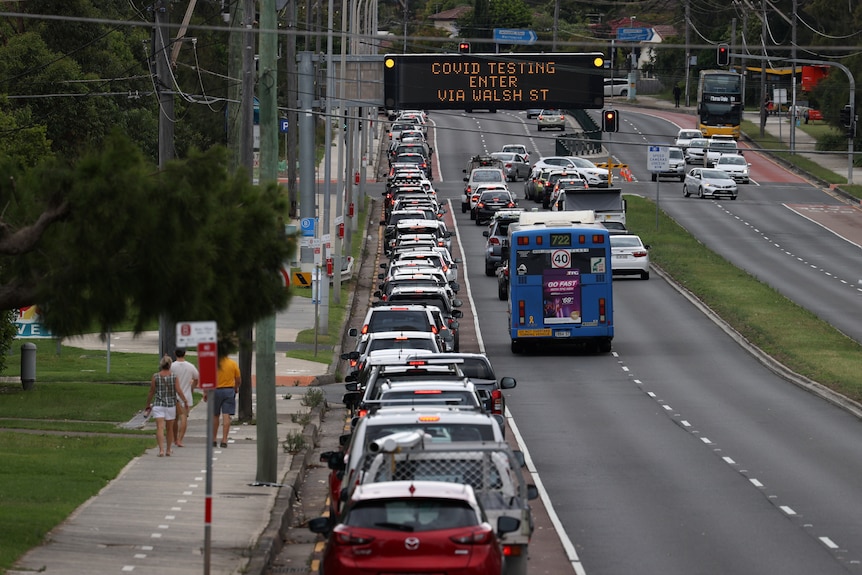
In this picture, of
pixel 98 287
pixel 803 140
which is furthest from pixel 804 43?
pixel 98 287

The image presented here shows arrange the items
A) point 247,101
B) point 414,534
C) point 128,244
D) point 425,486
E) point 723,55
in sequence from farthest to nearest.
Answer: point 723,55, point 247,101, point 128,244, point 425,486, point 414,534

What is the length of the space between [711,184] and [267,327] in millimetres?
59981

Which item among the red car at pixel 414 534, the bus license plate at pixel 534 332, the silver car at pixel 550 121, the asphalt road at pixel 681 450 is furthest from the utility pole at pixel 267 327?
the silver car at pixel 550 121

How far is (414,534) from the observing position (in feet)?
40.5

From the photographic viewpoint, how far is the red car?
12.3 m

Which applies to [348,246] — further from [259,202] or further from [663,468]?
[259,202]

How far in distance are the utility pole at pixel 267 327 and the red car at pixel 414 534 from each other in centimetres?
823

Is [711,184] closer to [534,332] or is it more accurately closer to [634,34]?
[534,332]

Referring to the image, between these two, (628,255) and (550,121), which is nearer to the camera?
(628,255)

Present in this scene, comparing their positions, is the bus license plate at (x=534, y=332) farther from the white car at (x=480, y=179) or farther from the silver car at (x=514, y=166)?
the silver car at (x=514, y=166)

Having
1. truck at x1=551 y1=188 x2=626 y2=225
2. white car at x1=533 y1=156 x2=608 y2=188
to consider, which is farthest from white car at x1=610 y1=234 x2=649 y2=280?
white car at x1=533 y1=156 x2=608 y2=188

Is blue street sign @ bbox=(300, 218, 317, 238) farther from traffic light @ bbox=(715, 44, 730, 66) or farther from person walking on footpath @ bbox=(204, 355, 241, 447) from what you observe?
traffic light @ bbox=(715, 44, 730, 66)

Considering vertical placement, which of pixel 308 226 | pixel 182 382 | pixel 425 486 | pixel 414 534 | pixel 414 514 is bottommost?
pixel 182 382

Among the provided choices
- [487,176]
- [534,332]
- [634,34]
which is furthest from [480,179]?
[634,34]
